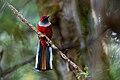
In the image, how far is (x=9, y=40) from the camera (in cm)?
226

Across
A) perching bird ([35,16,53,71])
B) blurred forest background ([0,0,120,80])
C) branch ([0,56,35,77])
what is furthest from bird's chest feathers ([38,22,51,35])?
branch ([0,56,35,77])

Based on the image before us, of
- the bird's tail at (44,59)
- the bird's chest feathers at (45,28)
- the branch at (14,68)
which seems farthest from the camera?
the branch at (14,68)

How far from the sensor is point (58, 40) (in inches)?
85.0

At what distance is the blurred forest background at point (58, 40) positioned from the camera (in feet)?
5.33

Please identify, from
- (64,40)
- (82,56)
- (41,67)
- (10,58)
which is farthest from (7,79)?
(41,67)

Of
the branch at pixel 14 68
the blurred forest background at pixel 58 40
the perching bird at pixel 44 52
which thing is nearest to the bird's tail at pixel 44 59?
the perching bird at pixel 44 52

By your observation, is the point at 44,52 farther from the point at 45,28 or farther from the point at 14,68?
the point at 14,68

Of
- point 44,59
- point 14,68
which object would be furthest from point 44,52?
point 14,68

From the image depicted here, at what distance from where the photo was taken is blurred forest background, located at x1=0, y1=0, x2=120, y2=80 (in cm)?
163

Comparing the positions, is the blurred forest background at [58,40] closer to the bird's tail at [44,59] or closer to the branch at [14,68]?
the branch at [14,68]

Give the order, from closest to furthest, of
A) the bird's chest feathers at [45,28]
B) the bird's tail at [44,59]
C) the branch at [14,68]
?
Answer: the bird's tail at [44,59] < the bird's chest feathers at [45,28] < the branch at [14,68]

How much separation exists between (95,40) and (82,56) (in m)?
0.34

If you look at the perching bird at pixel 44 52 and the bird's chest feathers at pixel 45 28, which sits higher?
the bird's chest feathers at pixel 45 28

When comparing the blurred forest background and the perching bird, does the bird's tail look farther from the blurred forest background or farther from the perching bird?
the blurred forest background
